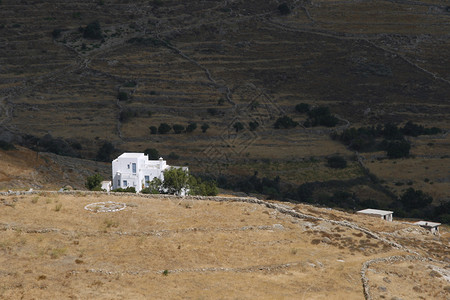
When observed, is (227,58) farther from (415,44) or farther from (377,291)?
(377,291)

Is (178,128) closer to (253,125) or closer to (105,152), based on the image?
(253,125)

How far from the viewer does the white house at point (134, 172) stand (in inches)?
1914

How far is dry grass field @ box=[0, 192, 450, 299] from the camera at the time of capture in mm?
25625

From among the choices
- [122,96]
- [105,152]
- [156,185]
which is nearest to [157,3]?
[122,96]

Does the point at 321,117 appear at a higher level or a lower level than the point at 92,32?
lower

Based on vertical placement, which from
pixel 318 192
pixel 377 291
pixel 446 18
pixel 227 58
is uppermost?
pixel 446 18

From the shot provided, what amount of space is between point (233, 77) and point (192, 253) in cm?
6162

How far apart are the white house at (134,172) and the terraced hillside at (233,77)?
19101 mm

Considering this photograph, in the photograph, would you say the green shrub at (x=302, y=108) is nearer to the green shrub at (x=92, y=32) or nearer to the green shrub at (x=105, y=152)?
the green shrub at (x=105, y=152)

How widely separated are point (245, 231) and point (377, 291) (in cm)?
764

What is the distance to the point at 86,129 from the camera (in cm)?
7688

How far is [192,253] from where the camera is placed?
2892 centimetres

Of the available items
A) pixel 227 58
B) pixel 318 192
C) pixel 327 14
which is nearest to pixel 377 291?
pixel 318 192

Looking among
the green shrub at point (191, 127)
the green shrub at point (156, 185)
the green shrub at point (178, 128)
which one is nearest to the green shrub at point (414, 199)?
the green shrub at point (156, 185)
